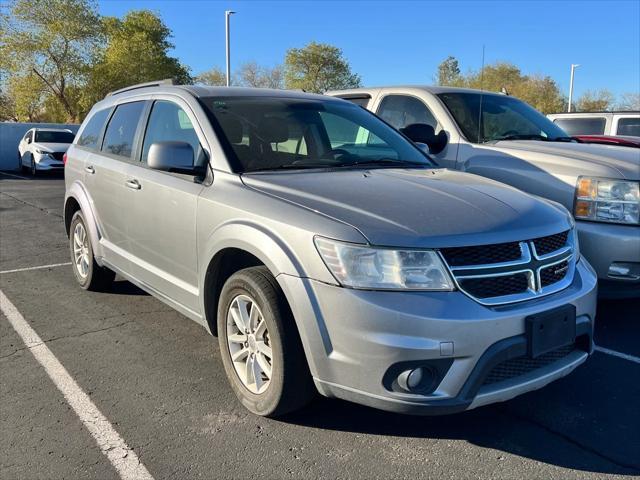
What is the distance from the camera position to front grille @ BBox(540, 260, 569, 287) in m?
Result: 2.84

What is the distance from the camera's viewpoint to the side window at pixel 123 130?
14.9ft

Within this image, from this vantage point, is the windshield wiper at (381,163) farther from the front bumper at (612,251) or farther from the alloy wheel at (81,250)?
the alloy wheel at (81,250)

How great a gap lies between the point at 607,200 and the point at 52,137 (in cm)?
2062

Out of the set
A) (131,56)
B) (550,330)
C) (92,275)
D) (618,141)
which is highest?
(131,56)

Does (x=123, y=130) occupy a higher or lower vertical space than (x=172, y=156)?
higher

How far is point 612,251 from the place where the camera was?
3.96m

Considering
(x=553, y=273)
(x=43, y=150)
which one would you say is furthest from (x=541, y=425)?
(x=43, y=150)

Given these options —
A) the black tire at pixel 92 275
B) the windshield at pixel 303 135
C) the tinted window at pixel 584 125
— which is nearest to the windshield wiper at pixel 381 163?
the windshield at pixel 303 135

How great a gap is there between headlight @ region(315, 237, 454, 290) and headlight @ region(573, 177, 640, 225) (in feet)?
7.06

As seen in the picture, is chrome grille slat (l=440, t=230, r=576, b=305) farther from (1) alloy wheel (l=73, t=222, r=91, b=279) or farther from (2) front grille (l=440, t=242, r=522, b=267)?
(1) alloy wheel (l=73, t=222, r=91, b=279)

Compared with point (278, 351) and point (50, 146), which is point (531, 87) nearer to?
point (50, 146)

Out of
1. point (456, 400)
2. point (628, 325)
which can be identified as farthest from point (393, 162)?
point (628, 325)

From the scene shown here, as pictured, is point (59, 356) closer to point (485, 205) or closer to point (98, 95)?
point (485, 205)

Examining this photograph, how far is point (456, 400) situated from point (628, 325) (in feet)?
8.99
